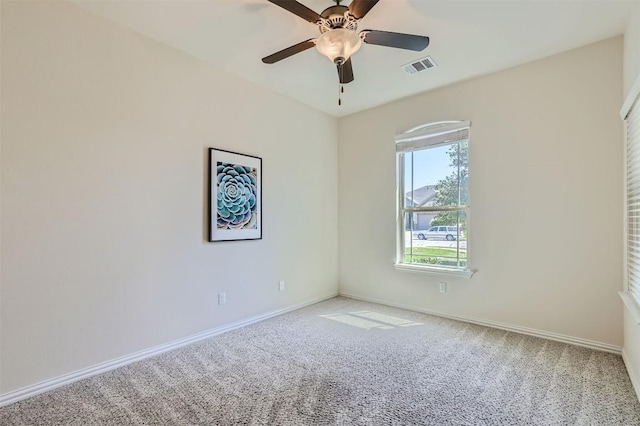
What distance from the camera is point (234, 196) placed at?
3.30 metres

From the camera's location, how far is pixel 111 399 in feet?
6.71

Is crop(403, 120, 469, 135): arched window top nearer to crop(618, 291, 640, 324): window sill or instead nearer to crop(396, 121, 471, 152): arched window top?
crop(396, 121, 471, 152): arched window top

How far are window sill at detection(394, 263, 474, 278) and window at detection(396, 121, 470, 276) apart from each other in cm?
1

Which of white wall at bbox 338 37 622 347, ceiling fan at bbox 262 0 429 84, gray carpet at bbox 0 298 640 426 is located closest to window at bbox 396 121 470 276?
white wall at bbox 338 37 622 347

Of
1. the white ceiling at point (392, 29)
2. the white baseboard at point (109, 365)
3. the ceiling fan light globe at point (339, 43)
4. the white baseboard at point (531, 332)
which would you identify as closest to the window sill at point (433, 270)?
the white baseboard at point (531, 332)

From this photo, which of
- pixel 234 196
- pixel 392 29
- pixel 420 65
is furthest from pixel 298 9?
pixel 234 196

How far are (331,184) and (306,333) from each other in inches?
86.9

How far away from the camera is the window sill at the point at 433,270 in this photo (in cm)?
349

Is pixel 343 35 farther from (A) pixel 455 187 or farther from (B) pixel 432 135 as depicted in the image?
(A) pixel 455 187

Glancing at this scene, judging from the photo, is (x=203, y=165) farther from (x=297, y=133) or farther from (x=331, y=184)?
(x=331, y=184)

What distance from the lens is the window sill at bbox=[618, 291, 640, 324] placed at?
197 cm

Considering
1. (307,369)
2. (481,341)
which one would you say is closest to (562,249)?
(481,341)

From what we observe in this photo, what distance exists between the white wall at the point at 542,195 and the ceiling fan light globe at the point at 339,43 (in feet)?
6.58

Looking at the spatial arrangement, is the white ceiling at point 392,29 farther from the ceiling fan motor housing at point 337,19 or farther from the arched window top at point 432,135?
the arched window top at point 432,135
